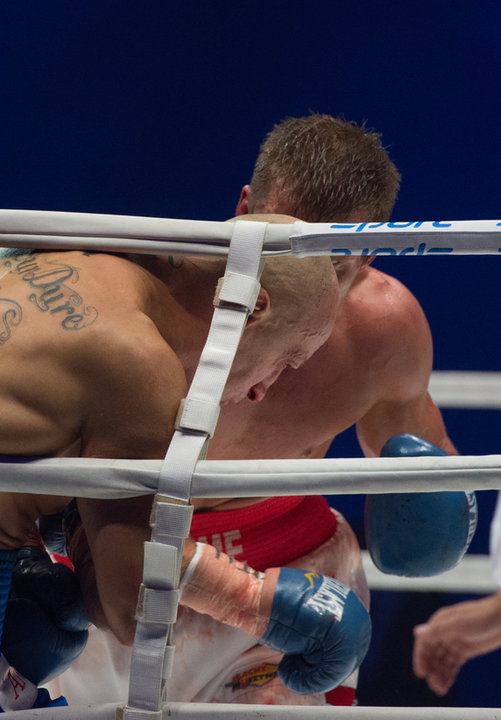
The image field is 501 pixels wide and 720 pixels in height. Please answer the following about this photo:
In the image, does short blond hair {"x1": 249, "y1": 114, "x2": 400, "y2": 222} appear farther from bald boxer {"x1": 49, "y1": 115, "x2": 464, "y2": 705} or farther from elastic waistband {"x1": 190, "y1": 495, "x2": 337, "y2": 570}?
elastic waistband {"x1": 190, "y1": 495, "x2": 337, "y2": 570}

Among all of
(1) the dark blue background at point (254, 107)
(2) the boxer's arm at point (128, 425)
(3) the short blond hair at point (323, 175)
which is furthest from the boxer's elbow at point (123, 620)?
(1) the dark blue background at point (254, 107)

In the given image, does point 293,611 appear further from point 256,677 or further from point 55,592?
point 256,677

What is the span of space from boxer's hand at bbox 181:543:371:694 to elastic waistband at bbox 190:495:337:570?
47 centimetres

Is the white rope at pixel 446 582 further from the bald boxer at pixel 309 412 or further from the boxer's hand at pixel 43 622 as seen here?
the boxer's hand at pixel 43 622

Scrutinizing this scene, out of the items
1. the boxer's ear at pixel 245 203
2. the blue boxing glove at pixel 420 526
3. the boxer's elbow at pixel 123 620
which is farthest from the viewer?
the boxer's ear at pixel 245 203

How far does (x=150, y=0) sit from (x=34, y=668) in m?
1.63

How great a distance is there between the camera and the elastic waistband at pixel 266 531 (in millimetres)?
1492

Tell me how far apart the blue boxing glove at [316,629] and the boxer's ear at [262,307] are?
273 mm

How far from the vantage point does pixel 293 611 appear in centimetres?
97

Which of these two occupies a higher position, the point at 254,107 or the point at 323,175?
the point at 254,107

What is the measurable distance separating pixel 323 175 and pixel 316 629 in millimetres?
704

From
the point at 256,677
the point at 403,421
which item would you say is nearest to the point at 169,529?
the point at 256,677

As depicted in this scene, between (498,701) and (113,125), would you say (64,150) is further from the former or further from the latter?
(498,701)

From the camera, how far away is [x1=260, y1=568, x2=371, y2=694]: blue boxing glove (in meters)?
0.97
